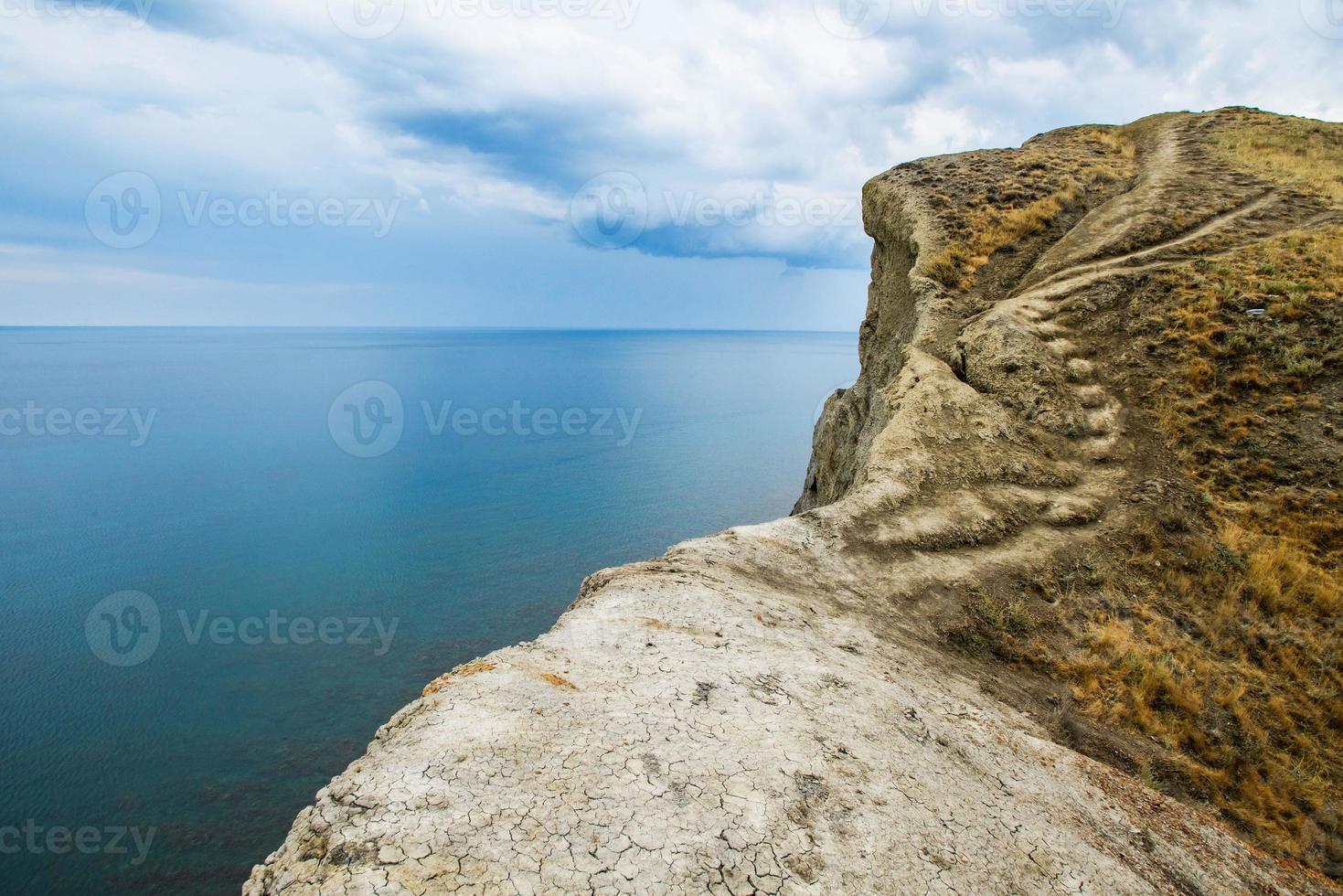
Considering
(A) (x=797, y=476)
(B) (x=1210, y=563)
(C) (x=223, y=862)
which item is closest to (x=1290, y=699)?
(B) (x=1210, y=563)

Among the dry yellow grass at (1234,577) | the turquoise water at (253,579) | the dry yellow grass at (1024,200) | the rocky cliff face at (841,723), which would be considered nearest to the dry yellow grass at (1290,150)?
the dry yellow grass at (1024,200)

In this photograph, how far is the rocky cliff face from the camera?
4.80m

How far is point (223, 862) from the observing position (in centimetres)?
2547

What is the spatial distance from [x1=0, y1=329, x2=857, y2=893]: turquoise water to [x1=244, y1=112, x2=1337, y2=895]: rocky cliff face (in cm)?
2706

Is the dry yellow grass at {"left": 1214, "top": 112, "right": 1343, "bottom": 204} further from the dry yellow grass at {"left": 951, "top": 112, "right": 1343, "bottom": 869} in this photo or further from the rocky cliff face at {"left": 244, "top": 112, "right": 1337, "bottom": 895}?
the rocky cliff face at {"left": 244, "top": 112, "right": 1337, "bottom": 895}

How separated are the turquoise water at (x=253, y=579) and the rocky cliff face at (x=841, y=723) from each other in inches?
1065

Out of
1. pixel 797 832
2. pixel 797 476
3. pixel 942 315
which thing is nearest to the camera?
pixel 797 832

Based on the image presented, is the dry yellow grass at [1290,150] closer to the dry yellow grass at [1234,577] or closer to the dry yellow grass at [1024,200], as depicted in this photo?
the dry yellow grass at [1024,200]

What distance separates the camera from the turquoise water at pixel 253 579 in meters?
28.6

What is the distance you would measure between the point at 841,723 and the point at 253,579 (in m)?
54.7

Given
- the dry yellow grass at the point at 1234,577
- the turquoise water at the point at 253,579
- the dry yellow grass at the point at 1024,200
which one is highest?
the dry yellow grass at the point at 1024,200

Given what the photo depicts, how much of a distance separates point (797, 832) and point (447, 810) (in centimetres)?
277

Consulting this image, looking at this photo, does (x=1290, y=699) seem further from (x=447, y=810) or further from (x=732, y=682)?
(x=447, y=810)

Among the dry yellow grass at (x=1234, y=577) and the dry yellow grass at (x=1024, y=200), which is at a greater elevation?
the dry yellow grass at (x=1024, y=200)
